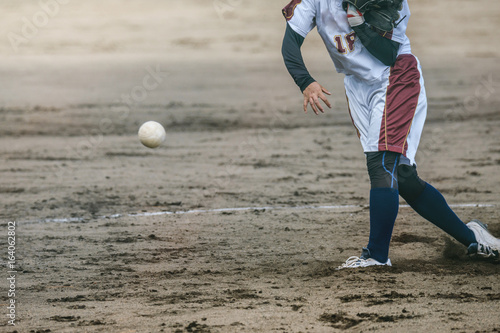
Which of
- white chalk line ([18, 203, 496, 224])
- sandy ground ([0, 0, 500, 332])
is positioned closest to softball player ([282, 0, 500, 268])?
sandy ground ([0, 0, 500, 332])

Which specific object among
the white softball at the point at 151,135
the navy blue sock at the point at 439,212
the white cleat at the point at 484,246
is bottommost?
the white cleat at the point at 484,246

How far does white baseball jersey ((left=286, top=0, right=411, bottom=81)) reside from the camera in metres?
4.22

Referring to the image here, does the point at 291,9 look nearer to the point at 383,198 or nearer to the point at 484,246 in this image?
the point at 383,198

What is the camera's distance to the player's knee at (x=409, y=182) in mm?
4336

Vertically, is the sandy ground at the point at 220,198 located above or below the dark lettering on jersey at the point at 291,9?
below

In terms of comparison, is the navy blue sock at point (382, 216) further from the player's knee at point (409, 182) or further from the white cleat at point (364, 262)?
the player's knee at point (409, 182)

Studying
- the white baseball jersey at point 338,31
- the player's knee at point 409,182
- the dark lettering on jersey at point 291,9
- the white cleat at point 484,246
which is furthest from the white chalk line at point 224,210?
→ the dark lettering on jersey at point 291,9

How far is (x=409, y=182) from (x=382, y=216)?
0.35m

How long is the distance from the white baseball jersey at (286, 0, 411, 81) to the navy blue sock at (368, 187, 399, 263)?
0.73 m

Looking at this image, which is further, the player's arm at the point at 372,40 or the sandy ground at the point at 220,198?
the player's arm at the point at 372,40

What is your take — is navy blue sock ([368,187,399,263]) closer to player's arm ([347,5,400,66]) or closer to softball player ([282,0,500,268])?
softball player ([282,0,500,268])

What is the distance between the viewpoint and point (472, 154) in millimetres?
8906

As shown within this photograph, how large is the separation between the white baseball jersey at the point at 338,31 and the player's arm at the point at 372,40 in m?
0.03

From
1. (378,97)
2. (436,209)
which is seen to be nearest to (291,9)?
(378,97)
